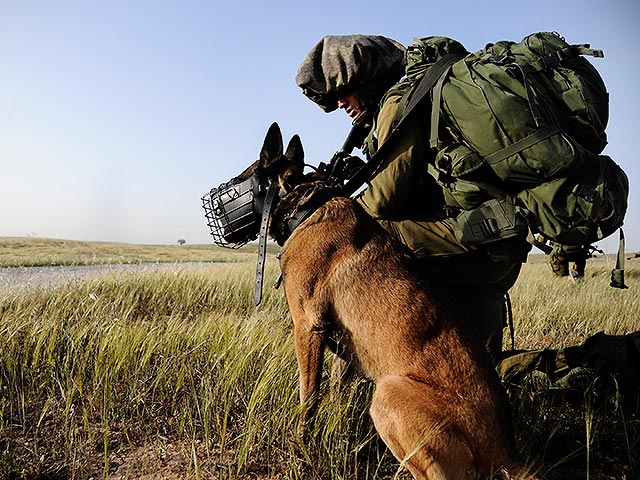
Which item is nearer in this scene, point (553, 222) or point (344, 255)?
point (553, 222)

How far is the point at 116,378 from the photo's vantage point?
293cm

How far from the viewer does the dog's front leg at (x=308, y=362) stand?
8.09 feet

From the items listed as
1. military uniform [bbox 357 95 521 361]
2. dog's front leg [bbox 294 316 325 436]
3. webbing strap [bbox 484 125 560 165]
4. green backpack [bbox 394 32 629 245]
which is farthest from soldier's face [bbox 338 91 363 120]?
dog's front leg [bbox 294 316 325 436]

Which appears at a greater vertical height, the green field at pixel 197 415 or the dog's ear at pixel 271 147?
the dog's ear at pixel 271 147

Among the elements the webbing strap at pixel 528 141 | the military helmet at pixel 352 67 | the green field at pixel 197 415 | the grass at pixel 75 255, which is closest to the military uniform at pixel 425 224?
the military helmet at pixel 352 67

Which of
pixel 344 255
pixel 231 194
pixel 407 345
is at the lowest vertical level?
pixel 407 345

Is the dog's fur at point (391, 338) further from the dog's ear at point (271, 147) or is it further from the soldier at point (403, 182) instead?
the soldier at point (403, 182)

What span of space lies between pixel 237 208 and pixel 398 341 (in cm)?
142

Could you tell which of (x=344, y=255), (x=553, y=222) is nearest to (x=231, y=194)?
(x=344, y=255)

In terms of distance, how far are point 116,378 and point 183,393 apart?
17.7 inches

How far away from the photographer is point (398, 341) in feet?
7.40

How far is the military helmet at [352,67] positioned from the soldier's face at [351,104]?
0.14ft

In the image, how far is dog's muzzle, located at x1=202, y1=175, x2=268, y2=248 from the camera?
117 inches

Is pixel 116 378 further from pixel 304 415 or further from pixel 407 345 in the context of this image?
pixel 407 345
